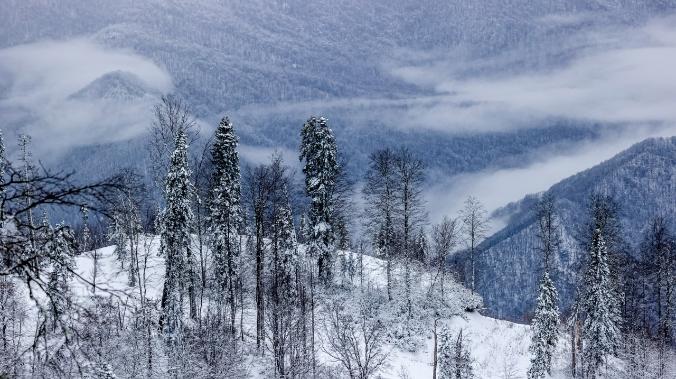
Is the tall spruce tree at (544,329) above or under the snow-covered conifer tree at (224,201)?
under

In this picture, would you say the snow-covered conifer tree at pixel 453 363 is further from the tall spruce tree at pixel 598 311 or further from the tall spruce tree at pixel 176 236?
the tall spruce tree at pixel 176 236

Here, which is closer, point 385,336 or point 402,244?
point 385,336

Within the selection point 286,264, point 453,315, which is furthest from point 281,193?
point 453,315

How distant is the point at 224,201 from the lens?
43312 millimetres

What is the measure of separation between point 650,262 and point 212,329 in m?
42.9

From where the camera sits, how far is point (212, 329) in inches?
1266

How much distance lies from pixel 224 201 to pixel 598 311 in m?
29.9

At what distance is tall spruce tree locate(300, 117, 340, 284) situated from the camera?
48.7 metres

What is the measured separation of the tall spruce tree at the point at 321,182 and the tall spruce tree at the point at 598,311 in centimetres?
2074

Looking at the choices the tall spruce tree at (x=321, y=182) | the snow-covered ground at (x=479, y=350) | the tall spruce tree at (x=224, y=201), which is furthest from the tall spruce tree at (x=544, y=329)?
the tall spruce tree at (x=224, y=201)

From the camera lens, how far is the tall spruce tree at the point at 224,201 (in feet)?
142

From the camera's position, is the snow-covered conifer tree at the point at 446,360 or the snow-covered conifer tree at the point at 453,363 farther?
Answer: the snow-covered conifer tree at the point at 446,360

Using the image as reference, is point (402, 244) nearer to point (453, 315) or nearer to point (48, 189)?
point (453, 315)

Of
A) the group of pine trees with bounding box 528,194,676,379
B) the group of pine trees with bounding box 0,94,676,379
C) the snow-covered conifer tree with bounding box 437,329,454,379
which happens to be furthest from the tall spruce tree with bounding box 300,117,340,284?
the group of pine trees with bounding box 528,194,676,379
